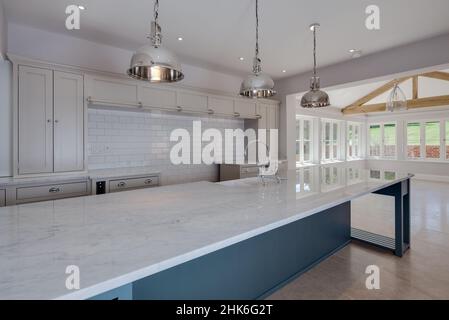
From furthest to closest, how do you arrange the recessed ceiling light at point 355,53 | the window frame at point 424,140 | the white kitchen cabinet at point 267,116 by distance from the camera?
the window frame at point 424,140, the white kitchen cabinet at point 267,116, the recessed ceiling light at point 355,53

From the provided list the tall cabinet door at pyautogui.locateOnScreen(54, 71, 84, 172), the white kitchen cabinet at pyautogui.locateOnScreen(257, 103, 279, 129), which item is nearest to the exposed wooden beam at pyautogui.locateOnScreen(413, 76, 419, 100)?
the white kitchen cabinet at pyautogui.locateOnScreen(257, 103, 279, 129)

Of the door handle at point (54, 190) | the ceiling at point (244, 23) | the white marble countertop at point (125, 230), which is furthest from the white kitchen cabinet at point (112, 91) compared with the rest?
the white marble countertop at point (125, 230)

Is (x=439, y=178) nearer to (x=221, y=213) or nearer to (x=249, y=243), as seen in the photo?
(x=249, y=243)

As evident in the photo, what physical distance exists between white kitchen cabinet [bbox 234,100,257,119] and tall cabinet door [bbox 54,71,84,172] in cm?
269

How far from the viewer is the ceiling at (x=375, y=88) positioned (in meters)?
6.99

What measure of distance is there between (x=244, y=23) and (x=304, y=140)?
508cm

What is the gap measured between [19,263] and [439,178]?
34.8 ft

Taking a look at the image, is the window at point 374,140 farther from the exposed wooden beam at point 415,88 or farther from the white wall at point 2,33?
the white wall at point 2,33

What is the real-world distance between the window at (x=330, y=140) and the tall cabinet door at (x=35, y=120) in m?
7.30

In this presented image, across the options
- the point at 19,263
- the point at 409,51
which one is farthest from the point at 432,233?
the point at 19,263

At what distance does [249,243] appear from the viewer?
1914 millimetres

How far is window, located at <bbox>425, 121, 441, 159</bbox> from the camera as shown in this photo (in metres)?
8.25

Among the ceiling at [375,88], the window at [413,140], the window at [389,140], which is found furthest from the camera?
the window at [389,140]

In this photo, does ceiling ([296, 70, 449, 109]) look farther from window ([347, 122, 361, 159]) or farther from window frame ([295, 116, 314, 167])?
window ([347, 122, 361, 159])
